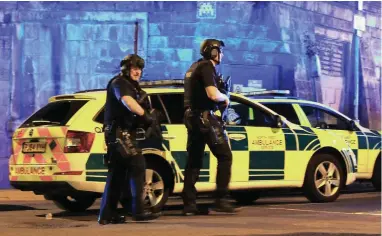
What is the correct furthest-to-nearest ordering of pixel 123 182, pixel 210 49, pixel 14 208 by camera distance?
pixel 14 208 → pixel 210 49 → pixel 123 182

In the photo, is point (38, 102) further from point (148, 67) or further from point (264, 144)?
point (264, 144)

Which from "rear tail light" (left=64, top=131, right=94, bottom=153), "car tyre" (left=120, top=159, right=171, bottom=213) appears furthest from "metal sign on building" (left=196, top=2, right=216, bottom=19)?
"rear tail light" (left=64, top=131, right=94, bottom=153)

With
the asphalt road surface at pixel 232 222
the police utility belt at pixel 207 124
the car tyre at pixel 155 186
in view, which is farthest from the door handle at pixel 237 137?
the police utility belt at pixel 207 124

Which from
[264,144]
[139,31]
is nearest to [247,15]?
[139,31]

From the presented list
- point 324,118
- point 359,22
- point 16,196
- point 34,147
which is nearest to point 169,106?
point 34,147

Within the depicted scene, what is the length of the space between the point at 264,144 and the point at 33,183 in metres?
2.54

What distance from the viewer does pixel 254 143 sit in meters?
8.37

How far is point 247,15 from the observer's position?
12430 mm

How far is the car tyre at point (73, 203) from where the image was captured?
27.6 ft

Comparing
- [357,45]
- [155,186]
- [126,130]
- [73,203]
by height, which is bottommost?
[73,203]

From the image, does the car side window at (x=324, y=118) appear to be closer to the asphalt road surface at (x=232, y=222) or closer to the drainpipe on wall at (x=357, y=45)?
the asphalt road surface at (x=232, y=222)

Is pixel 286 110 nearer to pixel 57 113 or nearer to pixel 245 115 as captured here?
pixel 245 115

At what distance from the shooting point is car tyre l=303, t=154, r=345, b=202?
29.0ft

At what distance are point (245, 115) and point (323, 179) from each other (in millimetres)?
1263
